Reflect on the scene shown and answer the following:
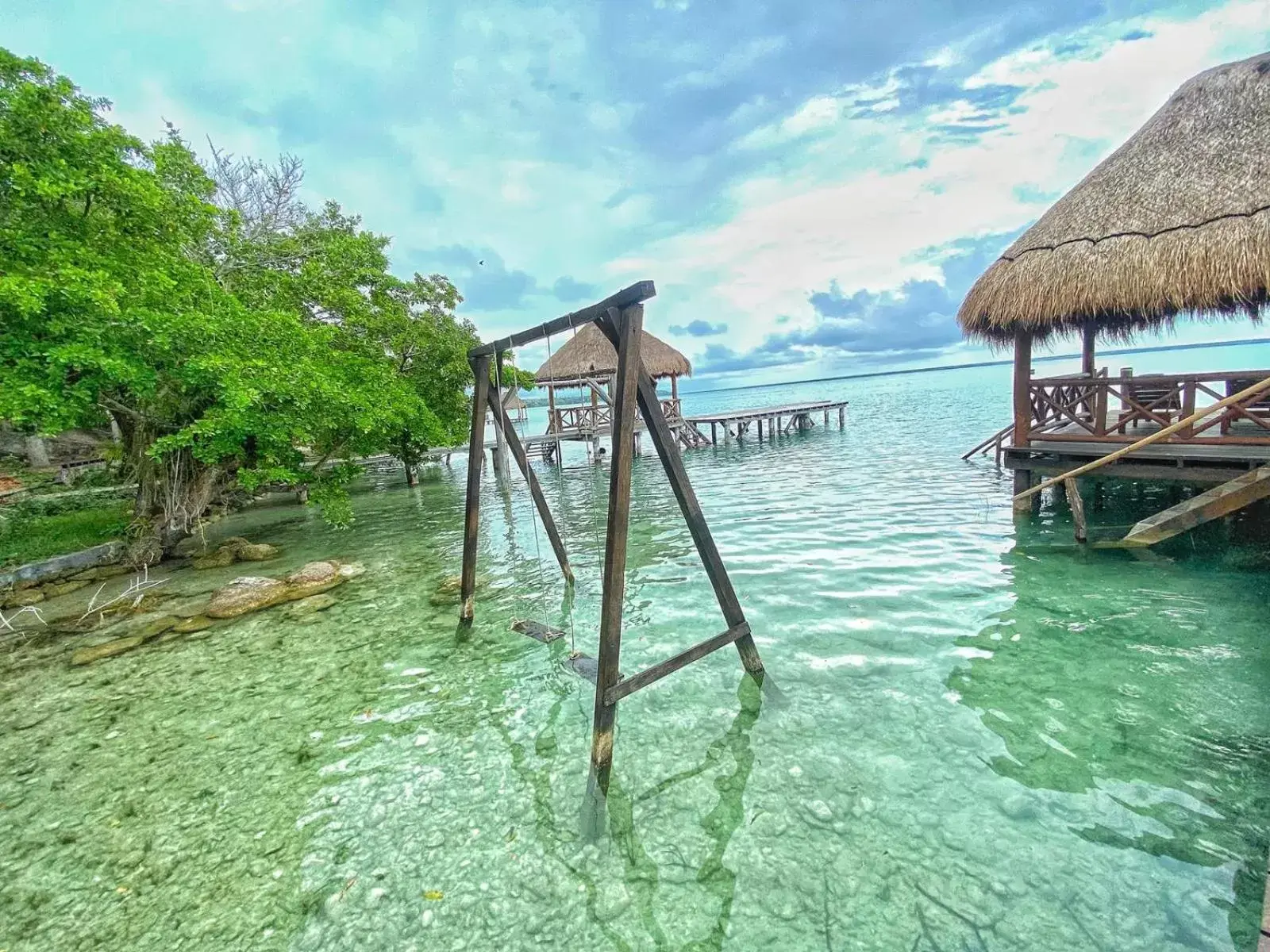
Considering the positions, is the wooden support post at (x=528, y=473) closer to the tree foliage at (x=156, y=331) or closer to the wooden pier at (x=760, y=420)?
the tree foliage at (x=156, y=331)

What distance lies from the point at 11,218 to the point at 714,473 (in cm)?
1591

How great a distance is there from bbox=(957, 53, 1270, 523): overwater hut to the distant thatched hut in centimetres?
1430

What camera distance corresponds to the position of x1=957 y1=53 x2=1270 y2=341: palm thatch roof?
715cm

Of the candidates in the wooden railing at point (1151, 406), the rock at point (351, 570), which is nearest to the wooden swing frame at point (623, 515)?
the rock at point (351, 570)

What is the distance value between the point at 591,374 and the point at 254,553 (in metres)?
15.2

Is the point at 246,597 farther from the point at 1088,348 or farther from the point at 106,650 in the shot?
the point at 1088,348

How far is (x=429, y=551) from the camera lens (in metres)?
10.2

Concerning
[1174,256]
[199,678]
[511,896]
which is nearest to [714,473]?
[1174,256]

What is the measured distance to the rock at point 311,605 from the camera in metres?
7.33

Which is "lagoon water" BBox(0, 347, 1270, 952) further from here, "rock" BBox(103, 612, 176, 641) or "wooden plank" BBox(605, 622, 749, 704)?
"wooden plank" BBox(605, 622, 749, 704)

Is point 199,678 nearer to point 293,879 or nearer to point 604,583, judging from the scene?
point 293,879

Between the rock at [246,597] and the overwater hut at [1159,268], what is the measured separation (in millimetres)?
12063

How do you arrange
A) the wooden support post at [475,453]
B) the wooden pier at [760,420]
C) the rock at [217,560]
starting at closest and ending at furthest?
the wooden support post at [475,453]
the rock at [217,560]
the wooden pier at [760,420]

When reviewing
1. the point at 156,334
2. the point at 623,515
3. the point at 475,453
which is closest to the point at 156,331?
the point at 156,334
